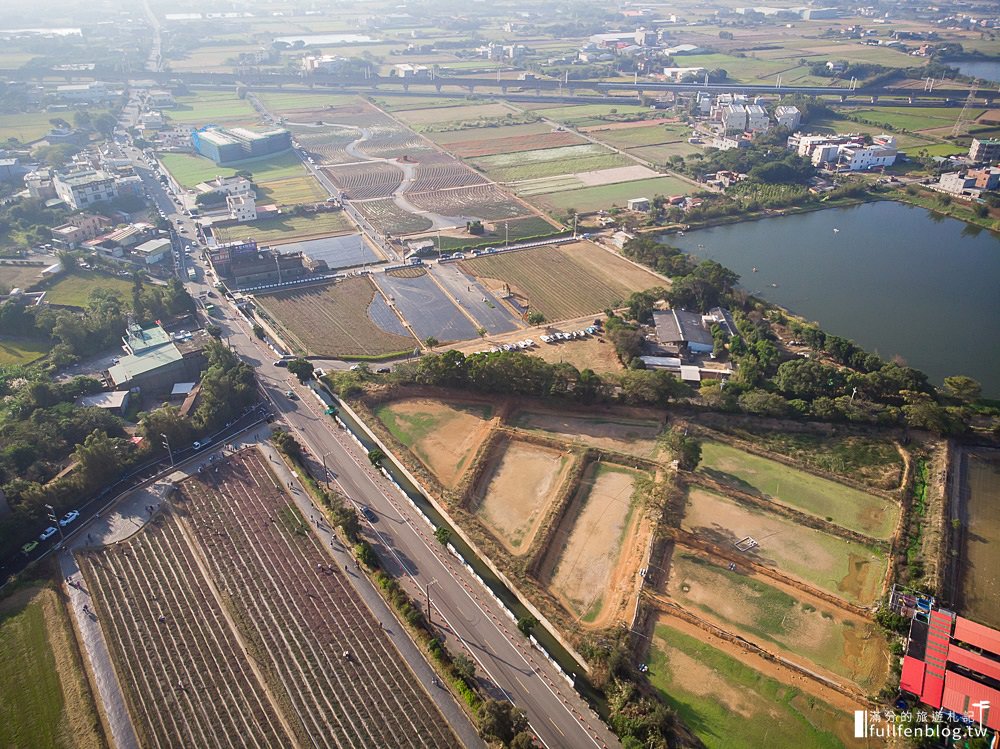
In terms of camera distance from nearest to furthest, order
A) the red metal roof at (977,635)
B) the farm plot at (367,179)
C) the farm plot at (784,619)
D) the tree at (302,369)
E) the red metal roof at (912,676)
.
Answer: the red metal roof at (912,676), the red metal roof at (977,635), the farm plot at (784,619), the tree at (302,369), the farm plot at (367,179)

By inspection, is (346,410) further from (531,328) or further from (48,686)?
(48,686)

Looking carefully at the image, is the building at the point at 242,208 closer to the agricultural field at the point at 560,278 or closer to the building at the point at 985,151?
the agricultural field at the point at 560,278

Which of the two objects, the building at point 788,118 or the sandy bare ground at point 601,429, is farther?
the building at point 788,118

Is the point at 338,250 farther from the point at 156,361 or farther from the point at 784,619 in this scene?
the point at 784,619

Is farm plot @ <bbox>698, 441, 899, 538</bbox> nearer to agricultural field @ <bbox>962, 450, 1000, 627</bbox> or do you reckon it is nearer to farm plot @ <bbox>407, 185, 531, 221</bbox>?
agricultural field @ <bbox>962, 450, 1000, 627</bbox>

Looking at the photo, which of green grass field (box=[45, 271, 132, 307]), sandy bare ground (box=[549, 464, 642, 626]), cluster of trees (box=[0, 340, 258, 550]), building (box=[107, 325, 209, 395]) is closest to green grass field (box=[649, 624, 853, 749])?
sandy bare ground (box=[549, 464, 642, 626])

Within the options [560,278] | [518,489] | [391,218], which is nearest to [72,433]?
[518,489]

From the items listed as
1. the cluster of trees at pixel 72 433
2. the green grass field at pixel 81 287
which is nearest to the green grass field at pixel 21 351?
the cluster of trees at pixel 72 433
